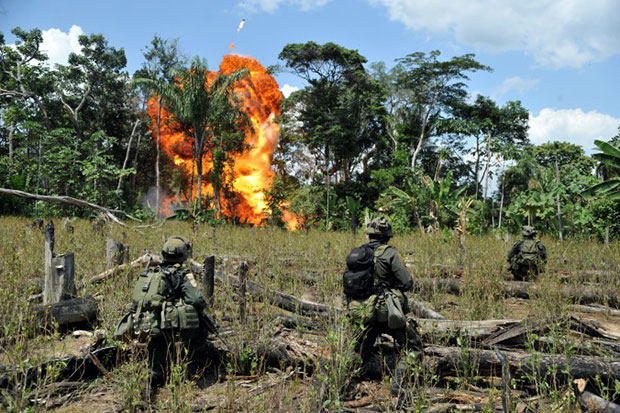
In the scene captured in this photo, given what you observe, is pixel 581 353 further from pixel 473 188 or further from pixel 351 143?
pixel 473 188

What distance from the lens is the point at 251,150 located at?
3084 cm

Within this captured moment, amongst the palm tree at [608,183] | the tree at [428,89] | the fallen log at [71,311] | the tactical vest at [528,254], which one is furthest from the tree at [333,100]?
the fallen log at [71,311]

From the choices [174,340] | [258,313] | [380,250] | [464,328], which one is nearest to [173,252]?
[174,340]

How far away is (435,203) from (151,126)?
2121 centimetres

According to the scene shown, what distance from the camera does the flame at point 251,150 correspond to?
97.8ft

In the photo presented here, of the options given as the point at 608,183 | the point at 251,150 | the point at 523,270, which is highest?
the point at 251,150

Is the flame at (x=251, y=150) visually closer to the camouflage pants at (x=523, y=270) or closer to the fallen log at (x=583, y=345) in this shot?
the camouflage pants at (x=523, y=270)

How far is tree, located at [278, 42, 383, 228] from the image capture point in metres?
23.7

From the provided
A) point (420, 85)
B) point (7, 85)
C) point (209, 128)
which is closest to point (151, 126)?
point (209, 128)

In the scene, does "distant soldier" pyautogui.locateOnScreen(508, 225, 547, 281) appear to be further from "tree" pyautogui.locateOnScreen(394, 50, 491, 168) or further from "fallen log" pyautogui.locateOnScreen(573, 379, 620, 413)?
"tree" pyautogui.locateOnScreen(394, 50, 491, 168)

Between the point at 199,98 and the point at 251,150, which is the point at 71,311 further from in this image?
the point at 251,150

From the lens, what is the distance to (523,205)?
750 inches

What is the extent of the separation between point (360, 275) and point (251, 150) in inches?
1099

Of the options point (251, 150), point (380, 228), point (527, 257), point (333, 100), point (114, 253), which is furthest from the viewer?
point (251, 150)
